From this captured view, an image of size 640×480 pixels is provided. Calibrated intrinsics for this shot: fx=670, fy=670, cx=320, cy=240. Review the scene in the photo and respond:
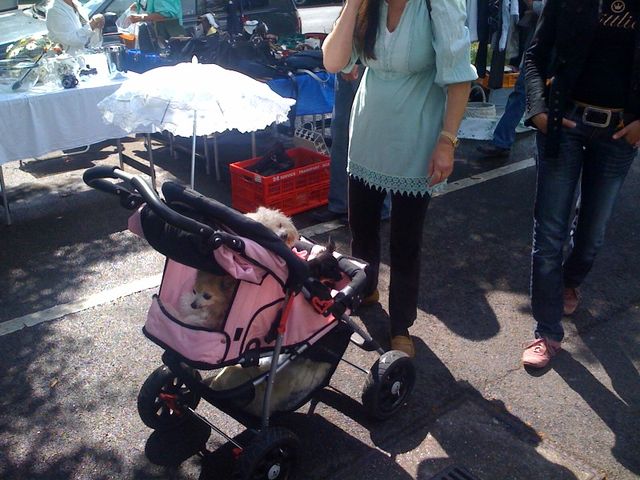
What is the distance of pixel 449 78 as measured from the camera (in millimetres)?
2842

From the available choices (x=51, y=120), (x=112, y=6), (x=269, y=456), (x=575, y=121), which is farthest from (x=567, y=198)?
(x=112, y=6)

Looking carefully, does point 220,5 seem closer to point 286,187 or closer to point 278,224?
point 286,187

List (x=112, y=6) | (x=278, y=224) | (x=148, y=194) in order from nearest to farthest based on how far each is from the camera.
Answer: (x=148, y=194) → (x=278, y=224) → (x=112, y=6)

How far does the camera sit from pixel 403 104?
305 centimetres

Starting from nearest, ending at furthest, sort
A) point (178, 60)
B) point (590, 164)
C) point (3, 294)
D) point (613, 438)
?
1. point (613, 438)
2. point (590, 164)
3. point (3, 294)
4. point (178, 60)

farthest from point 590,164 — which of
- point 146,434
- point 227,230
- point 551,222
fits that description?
point 146,434

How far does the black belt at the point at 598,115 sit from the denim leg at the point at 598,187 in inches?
1.9

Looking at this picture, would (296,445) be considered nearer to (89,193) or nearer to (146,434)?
(146,434)

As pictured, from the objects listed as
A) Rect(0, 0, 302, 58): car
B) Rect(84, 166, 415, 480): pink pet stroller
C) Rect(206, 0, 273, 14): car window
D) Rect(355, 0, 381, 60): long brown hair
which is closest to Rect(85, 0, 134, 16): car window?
Rect(0, 0, 302, 58): car

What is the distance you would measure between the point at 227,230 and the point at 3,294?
7.91 feet

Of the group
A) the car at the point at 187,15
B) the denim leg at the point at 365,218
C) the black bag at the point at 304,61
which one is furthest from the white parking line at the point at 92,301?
the car at the point at 187,15

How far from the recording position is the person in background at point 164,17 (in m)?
7.41

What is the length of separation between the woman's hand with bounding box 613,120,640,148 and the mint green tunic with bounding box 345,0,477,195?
754 mm

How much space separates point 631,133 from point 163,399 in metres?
2.42
